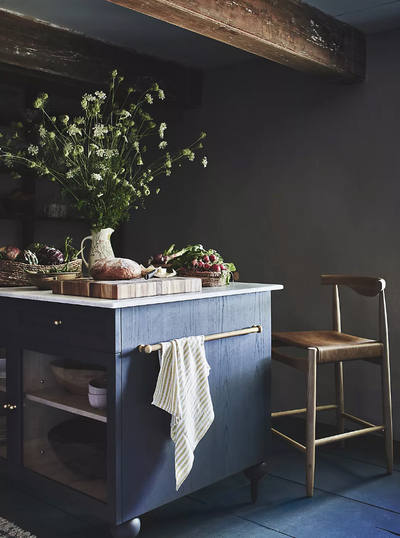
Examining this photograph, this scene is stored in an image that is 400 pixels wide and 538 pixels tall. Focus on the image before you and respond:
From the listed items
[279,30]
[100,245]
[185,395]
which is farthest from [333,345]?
[279,30]

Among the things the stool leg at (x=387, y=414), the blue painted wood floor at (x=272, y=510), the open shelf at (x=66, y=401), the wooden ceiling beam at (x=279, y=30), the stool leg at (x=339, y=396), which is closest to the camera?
the open shelf at (x=66, y=401)

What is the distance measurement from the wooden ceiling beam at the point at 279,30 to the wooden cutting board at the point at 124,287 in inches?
41.9

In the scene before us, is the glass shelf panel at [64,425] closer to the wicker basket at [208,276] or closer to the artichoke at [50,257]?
the artichoke at [50,257]

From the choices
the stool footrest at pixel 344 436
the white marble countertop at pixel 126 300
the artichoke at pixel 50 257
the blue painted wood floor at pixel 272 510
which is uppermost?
the artichoke at pixel 50 257

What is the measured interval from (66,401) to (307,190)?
6.89ft

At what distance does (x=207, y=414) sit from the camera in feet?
6.52

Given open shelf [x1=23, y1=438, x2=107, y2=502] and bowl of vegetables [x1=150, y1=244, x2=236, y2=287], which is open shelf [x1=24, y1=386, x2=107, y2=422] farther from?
bowl of vegetables [x1=150, y1=244, x2=236, y2=287]

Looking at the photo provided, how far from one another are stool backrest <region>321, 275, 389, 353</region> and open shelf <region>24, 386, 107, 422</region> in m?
1.51

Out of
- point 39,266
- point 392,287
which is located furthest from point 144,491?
point 392,287

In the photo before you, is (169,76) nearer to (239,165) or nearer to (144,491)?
(239,165)

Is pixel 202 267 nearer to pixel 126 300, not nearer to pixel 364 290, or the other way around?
pixel 126 300

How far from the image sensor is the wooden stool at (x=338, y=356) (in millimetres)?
2525

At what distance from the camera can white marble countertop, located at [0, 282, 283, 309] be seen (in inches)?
70.7

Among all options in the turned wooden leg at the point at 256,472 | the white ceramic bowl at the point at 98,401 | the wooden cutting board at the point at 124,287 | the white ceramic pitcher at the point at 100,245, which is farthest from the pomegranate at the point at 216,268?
the turned wooden leg at the point at 256,472
